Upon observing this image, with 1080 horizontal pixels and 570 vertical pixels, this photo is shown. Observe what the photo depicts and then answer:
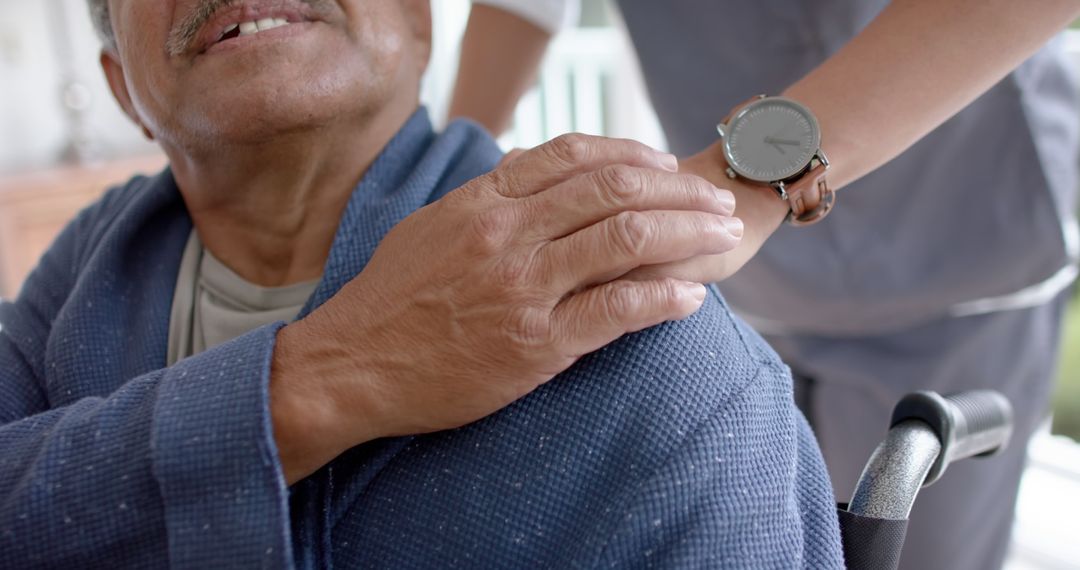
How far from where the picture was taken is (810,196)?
855 millimetres

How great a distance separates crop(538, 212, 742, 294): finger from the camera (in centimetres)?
67

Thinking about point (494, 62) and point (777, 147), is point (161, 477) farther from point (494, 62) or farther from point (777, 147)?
point (494, 62)

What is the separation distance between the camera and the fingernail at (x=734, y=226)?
0.73 metres

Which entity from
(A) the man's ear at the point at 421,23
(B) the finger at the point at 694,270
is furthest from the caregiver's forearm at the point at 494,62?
(B) the finger at the point at 694,270

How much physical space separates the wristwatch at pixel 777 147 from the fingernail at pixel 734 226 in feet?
0.32

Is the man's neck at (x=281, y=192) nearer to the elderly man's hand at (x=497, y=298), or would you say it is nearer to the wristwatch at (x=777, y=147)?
the elderly man's hand at (x=497, y=298)

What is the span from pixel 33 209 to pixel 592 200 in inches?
136

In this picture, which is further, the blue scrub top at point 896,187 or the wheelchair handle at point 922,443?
the blue scrub top at point 896,187

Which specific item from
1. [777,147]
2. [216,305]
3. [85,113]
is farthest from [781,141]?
[85,113]

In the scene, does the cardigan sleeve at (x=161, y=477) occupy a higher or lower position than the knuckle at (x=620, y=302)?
lower

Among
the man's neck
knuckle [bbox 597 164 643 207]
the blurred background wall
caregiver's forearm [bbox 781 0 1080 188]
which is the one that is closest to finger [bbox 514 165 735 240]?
knuckle [bbox 597 164 643 207]

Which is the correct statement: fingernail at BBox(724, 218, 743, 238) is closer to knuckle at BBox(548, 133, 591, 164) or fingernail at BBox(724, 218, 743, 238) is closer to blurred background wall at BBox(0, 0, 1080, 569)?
knuckle at BBox(548, 133, 591, 164)

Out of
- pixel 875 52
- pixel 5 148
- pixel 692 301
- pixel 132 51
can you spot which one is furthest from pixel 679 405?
pixel 5 148

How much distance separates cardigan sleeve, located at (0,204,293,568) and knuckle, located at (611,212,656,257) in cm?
28
